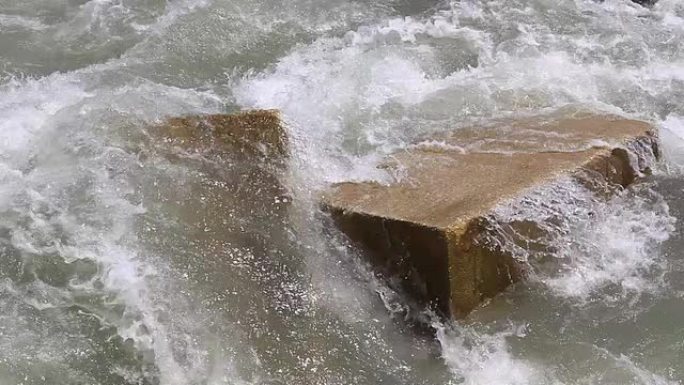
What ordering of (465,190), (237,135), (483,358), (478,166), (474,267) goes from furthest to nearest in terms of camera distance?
(237,135)
(478,166)
(465,190)
(474,267)
(483,358)

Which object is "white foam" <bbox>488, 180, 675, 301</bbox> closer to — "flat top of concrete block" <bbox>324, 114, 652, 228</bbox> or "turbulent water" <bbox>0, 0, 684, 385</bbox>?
"turbulent water" <bbox>0, 0, 684, 385</bbox>

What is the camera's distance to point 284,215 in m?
3.86

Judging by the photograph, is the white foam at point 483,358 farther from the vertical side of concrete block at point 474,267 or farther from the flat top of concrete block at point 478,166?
the flat top of concrete block at point 478,166

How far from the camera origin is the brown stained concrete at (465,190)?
342 cm

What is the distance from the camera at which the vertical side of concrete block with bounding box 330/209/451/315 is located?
3396mm

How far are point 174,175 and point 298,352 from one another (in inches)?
50.2

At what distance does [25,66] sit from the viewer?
530 centimetres

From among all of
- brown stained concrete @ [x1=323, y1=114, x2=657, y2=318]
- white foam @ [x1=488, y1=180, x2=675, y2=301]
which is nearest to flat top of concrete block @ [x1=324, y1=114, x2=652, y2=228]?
brown stained concrete @ [x1=323, y1=114, x2=657, y2=318]

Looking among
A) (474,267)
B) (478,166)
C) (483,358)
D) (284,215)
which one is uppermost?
(478,166)

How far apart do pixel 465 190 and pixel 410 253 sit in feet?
1.59

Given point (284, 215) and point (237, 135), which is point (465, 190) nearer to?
point (284, 215)

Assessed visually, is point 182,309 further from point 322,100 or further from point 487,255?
point 322,100

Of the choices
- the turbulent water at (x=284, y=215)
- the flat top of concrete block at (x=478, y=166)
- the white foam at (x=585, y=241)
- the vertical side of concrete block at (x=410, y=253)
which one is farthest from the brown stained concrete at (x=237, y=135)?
the white foam at (x=585, y=241)

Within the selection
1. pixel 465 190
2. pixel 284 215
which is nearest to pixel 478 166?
pixel 465 190
